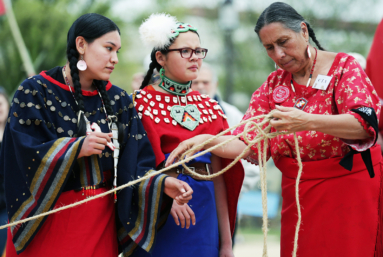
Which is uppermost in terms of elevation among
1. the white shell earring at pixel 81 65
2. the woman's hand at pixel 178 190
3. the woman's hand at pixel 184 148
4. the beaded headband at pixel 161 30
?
the beaded headband at pixel 161 30

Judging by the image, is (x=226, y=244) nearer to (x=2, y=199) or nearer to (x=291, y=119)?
(x=291, y=119)

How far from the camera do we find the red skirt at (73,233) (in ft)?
7.06

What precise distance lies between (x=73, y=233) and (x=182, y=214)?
0.59 meters

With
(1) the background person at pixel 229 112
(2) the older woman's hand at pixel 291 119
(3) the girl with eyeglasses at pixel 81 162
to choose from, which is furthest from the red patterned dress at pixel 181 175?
(1) the background person at pixel 229 112

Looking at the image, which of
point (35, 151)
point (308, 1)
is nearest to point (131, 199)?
point (35, 151)

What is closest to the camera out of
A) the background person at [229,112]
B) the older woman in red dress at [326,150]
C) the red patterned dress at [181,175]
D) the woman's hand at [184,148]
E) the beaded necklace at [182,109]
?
the older woman in red dress at [326,150]

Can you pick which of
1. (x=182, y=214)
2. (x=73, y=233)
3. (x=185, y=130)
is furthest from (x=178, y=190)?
(x=73, y=233)

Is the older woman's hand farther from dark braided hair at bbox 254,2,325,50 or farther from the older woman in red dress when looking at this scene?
dark braided hair at bbox 254,2,325,50

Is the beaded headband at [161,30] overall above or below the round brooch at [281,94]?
above

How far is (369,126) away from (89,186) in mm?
1416

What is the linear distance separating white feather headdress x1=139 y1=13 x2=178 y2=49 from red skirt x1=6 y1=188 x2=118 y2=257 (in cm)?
97

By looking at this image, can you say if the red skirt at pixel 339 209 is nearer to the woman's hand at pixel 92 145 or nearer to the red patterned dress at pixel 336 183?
the red patterned dress at pixel 336 183

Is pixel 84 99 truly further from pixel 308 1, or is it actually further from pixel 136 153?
pixel 308 1

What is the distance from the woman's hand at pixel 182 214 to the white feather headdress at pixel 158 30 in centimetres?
98
